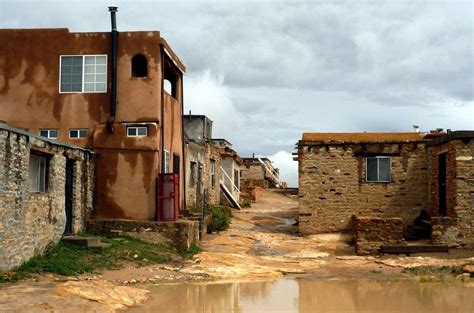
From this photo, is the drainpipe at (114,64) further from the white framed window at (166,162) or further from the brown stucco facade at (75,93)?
the white framed window at (166,162)

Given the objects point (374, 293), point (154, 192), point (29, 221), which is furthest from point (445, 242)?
point (29, 221)

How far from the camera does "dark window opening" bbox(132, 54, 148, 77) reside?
20.7 metres

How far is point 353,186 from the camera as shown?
78.9ft

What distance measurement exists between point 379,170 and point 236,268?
9.45 metres

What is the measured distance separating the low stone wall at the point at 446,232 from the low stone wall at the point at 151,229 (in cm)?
870

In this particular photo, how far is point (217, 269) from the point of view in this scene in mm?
16938

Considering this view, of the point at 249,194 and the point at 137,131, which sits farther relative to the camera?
the point at 249,194

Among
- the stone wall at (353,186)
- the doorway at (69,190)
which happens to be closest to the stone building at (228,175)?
the stone wall at (353,186)

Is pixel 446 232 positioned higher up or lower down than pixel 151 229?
lower down

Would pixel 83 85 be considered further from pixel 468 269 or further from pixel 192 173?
pixel 468 269

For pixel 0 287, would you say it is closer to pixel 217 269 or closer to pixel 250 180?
pixel 217 269

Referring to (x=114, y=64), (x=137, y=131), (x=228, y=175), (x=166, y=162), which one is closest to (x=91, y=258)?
(x=137, y=131)

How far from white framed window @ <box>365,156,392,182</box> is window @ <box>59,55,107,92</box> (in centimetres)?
1121

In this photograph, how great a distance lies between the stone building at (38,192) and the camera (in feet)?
44.6
